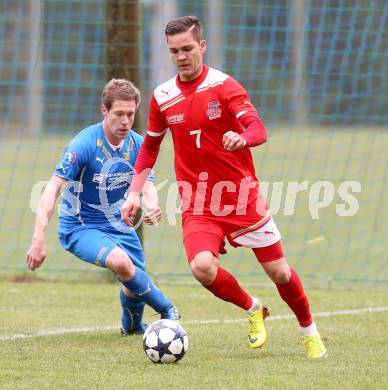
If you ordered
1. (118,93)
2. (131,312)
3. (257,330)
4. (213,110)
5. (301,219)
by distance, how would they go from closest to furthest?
(213,110)
(257,330)
(118,93)
(131,312)
(301,219)

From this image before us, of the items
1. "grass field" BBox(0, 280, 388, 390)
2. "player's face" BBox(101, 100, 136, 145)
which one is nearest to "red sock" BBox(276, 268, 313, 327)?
"grass field" BBox(0, 280, 388, 390)

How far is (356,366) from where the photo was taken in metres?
5.60

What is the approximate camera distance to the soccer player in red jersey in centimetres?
586

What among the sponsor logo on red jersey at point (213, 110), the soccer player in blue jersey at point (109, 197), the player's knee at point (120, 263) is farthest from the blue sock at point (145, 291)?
the sponsor logo on red jersey at point (213, 110)

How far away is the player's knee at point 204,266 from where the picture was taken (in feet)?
18.9

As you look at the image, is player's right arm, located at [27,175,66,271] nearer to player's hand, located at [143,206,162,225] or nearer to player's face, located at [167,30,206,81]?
player's hand, located at [143,206,162,225]

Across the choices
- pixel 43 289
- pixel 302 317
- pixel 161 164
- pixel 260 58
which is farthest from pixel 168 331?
pixel 260 58

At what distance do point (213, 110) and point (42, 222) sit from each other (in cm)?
122

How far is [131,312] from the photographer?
6.78m

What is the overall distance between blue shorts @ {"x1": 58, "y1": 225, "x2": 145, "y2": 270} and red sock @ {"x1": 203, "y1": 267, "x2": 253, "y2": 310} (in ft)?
2.46

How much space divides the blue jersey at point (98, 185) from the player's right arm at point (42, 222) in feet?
0.90

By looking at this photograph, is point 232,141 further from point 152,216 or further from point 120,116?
point 120,116

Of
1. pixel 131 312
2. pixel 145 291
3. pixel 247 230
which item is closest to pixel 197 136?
pixel 247 230

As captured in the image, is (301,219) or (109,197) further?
(301,219)
